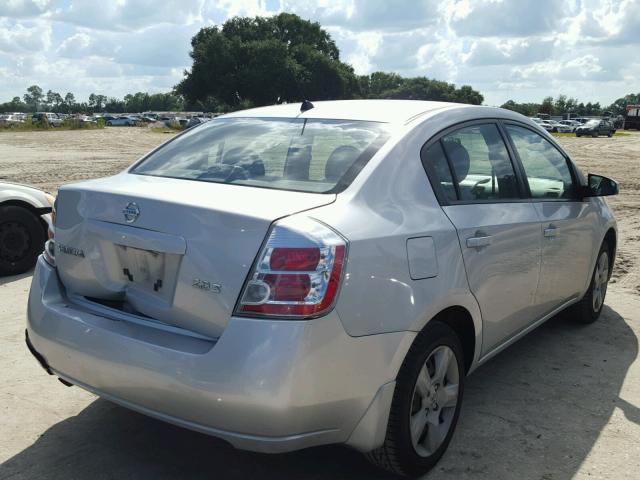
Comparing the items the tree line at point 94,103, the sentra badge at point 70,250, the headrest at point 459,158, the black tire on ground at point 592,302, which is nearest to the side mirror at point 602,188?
the black tire on ground at point 592,302

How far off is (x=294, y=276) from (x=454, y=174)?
50.4 inches

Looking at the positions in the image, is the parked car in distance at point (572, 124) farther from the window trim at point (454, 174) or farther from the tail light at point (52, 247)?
the tail light at point (52, 247)

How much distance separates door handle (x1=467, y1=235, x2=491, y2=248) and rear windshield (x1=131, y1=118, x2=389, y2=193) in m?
0.64

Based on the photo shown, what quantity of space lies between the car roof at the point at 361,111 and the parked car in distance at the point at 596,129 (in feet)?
166

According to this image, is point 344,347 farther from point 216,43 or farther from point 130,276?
point 216,43

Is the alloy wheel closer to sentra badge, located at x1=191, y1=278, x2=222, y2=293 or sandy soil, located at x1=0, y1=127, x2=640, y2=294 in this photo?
sentra badge, located at x1=191, y1=278, x2=222, y2=293

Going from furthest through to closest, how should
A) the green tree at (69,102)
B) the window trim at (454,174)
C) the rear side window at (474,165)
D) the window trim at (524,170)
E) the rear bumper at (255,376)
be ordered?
the green tree at (69,102) → the window trim at (524,170) → the rear side window at (474,165) → the window trim at (454,174) → the rear bumper at (255,376)

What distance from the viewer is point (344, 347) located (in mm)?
2553

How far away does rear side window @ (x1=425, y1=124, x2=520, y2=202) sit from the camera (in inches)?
132

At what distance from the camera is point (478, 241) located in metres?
3.31

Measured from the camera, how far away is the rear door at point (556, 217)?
4.13 meters

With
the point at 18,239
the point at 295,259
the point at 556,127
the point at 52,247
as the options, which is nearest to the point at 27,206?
the point at 18,239

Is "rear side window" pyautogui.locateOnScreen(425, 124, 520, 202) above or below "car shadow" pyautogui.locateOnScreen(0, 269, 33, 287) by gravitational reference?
above

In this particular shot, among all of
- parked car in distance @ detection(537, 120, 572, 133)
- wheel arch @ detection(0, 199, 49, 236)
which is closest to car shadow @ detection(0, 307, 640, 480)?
wheel arch @ detection(0, 199, 49, 236)
